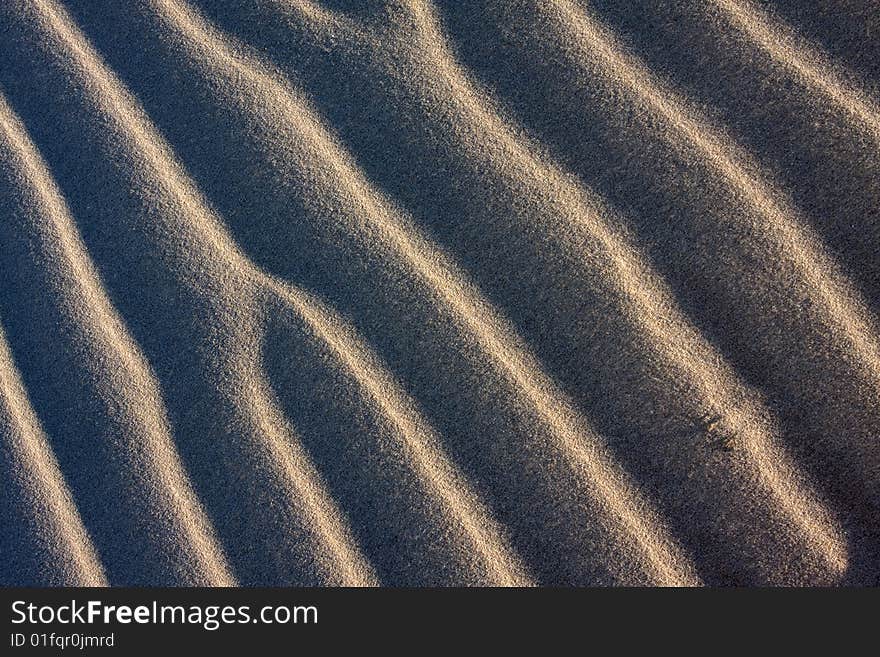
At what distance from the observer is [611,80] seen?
1.23 meters

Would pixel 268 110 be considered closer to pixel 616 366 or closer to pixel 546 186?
pixel 546 186

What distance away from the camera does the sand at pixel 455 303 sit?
1.15m

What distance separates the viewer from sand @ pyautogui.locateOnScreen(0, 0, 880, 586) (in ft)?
3.76

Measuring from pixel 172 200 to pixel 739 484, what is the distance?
1278 mm

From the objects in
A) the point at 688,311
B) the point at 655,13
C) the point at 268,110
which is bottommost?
the point at 268,110

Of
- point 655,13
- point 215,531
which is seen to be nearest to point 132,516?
point 215,531

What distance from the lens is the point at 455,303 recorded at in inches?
46.8

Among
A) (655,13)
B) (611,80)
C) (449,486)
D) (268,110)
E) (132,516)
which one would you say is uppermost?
(655,13)

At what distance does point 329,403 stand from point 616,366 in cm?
57

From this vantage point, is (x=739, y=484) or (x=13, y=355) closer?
(x=739, y=484)

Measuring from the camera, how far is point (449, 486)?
1174mm

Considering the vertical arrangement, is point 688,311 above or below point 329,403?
above

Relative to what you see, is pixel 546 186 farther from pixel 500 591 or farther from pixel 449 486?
pixel 500 591

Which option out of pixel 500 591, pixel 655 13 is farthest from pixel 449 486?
pixel 655 13
